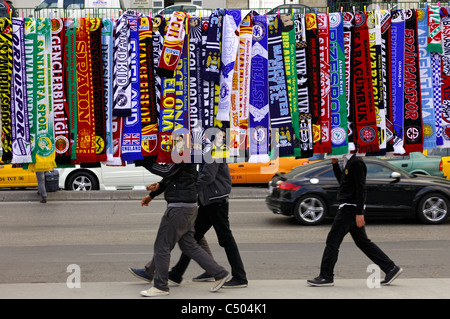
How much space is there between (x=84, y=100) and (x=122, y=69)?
14.7 inches

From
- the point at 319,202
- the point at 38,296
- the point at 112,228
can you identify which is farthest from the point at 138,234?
the point at 38,296

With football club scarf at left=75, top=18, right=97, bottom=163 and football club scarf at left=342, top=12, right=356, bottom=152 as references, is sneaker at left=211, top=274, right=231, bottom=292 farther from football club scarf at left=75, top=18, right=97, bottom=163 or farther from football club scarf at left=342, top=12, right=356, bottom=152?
football club scarf at left=75, top=18, right=97, bottom=163

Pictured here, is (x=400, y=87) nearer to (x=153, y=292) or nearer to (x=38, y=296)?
(x=153, y=292)

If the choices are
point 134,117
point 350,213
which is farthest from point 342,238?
point 134,117

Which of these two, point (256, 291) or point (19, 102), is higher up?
point (19, 102)

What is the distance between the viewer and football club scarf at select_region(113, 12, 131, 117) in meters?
5.05

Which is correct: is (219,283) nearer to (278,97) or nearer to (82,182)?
(278,97)

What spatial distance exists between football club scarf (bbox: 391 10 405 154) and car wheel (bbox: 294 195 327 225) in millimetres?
9550

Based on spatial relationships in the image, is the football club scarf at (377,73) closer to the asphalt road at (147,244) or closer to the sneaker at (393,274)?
the sneaker at (393,274)

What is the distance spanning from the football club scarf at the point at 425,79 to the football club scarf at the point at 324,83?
0.77m

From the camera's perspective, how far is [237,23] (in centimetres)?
506

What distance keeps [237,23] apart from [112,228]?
10165 mm

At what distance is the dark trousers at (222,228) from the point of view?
787 centimetres

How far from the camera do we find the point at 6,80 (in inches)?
195
